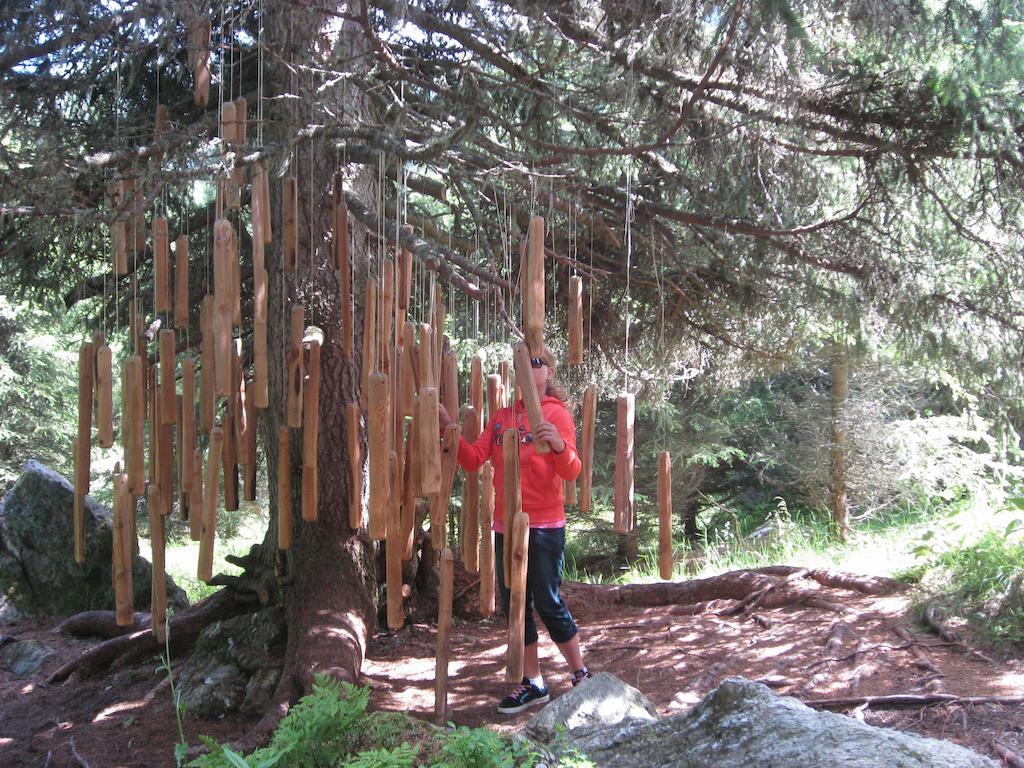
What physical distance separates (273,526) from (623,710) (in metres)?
2.95

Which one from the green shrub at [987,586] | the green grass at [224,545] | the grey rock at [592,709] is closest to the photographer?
the grey rock at [592,709]

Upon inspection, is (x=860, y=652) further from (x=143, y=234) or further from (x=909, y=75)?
(x=143, y=234)

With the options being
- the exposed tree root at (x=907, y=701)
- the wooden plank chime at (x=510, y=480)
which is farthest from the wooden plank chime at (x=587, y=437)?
the exposed tree root at (x=907, y=701)

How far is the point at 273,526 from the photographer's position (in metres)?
5.71

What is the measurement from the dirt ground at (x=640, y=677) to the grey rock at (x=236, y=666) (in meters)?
0.13

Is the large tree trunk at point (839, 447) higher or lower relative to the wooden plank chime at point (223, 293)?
lower

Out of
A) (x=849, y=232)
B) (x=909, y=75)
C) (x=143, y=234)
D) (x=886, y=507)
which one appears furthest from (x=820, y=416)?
(x=143, y=234)

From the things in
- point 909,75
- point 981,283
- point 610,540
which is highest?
point 909,75

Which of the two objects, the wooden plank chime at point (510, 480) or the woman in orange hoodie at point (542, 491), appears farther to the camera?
the woman in orange hoodie at point (542, 491)

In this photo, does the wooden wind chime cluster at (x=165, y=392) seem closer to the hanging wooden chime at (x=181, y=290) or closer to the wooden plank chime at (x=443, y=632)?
the hanging wooden chime at (x=181, y=290)

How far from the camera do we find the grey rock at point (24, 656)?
20.9 ft

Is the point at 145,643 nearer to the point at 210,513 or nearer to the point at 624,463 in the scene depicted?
the point at 210,513

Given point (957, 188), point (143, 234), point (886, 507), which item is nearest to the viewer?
point (143, 234)

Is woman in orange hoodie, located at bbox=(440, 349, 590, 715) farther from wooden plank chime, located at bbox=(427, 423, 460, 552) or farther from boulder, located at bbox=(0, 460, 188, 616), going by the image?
boulder, located at bbox=(0, 460, 188, 616)
